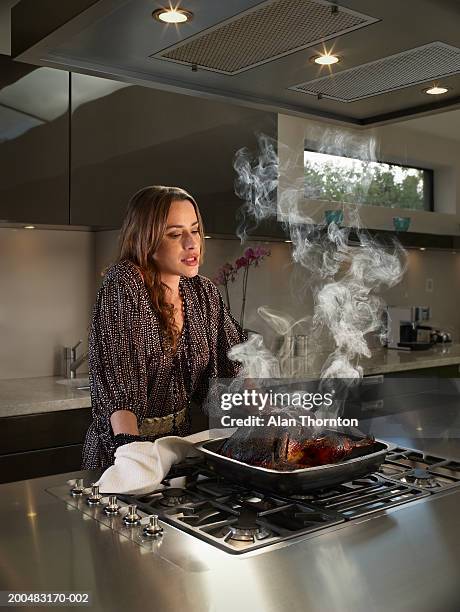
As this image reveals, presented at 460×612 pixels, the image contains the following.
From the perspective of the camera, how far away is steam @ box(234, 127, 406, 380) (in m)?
3.70

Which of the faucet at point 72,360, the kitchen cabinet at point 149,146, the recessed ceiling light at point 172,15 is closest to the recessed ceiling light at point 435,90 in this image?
→ the recessed ceiling light at point 172,15

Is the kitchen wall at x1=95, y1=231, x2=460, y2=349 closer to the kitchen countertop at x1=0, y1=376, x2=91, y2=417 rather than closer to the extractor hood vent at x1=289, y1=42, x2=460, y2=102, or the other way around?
the kitchen countertop at x1=0, y1=376, x2=91, y2=417

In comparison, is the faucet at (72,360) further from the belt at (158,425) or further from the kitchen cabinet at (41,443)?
the belt at (158,425)

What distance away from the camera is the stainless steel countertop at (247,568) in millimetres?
925

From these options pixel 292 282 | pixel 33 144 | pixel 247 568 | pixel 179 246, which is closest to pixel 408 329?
pixel 292 282

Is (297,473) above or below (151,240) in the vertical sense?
below

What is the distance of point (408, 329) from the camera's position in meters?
4.62

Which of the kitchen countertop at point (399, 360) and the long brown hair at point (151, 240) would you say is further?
the kitchen countertop at point (399, 360)

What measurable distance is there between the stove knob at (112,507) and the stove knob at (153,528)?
0.34 feet

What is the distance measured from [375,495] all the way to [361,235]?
3.18m

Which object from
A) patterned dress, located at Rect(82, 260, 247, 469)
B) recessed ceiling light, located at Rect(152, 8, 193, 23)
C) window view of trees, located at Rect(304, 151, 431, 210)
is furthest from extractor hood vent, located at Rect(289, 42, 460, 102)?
window view of trees, located at Rect(304, 151, 431, 210)

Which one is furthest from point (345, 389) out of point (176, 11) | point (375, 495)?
point (176, 11)

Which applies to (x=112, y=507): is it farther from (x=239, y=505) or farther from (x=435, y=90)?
(x=435, y=90)

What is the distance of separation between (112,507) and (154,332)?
70cm
